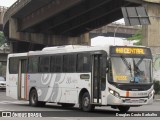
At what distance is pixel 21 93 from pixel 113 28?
6475cm

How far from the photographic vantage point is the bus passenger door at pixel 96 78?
66.4 ft

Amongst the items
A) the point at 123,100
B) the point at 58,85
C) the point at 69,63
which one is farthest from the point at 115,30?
the point at 123,100

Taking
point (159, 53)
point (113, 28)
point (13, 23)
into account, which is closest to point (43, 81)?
point (159, 53)

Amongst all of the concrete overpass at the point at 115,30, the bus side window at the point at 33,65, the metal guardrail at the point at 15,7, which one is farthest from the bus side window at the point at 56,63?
the concrete overpass at the point at 115,30

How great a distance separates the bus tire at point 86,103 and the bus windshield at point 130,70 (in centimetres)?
190

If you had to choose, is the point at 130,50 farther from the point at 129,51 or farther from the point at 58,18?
the point at 58,18

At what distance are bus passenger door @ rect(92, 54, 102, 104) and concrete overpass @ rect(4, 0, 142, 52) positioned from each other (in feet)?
82.1

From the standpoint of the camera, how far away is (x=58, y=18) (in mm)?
58562

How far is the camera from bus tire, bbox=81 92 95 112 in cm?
2080

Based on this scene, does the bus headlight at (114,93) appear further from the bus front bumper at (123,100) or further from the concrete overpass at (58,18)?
the concrete overpass at (58,18)

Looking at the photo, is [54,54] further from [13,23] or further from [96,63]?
[13,23]

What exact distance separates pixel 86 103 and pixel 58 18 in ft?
126

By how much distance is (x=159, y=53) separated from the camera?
137 ft

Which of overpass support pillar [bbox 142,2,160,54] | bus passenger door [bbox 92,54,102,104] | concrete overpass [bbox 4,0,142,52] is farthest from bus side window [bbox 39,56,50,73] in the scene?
concrete overpass [bbox 4,0,142,52]
